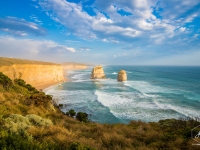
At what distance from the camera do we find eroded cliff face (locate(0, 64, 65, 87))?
4722 cm

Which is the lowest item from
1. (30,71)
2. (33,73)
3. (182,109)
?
(182,109)

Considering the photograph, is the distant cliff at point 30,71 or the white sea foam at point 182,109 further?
the distant cliff at point 30,71

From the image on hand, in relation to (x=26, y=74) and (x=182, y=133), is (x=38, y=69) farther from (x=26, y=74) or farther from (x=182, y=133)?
(x=182, y=133)

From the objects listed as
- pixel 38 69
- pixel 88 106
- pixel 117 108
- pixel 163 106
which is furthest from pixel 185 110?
pixel 38 69

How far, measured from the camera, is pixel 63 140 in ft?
19.2

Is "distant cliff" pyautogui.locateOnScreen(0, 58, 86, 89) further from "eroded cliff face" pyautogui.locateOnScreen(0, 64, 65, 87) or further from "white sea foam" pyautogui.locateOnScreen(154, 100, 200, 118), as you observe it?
"white sea foam" pyautogui.locateOnScreen(154, 100, 200, 118)

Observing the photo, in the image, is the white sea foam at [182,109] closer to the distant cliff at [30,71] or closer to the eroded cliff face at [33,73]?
the distant cliff at [30,71]

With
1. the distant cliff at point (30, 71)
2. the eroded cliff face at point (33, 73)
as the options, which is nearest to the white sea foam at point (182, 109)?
the distant cliff at point (30, 71)

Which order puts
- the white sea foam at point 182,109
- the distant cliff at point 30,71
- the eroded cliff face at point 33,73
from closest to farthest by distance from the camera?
the white sea foam at point 182,109, the distant cliff at point 30,71, the eroded cliff face at point 33,73

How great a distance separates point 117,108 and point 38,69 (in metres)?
42.5

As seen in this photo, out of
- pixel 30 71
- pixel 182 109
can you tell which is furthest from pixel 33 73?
pixel 182 109

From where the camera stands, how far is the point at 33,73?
5706 cm

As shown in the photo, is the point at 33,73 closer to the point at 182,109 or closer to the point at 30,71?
the point at 30,71

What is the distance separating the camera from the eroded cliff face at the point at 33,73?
1859 inches
